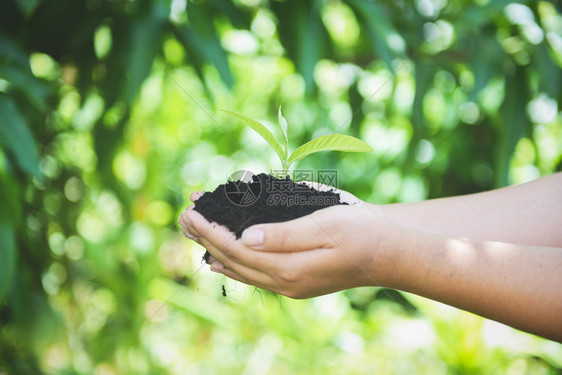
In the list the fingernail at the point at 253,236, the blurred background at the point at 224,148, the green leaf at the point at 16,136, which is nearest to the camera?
the fingernail at the point at 253,236

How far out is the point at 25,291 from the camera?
72 cm

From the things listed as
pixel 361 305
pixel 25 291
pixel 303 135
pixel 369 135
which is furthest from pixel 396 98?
pixel 25 291

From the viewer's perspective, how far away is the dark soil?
1.36 feet

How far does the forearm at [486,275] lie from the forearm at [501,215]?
0.35 feet

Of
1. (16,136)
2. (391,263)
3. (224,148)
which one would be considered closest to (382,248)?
(391,263)

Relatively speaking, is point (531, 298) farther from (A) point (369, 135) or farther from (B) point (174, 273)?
(B) point (174, 273)

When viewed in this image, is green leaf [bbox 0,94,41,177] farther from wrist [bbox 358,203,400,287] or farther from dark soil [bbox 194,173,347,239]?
wrist [bbox 358,203,400,287]

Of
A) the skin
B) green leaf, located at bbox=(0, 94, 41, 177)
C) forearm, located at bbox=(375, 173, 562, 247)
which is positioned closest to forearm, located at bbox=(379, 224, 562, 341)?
the skin

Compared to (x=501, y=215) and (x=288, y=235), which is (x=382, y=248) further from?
(x=501, y=215)

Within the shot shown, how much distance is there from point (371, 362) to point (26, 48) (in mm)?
1144

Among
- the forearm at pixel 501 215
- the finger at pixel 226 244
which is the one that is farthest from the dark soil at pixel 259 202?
the forearm at pixel 501 215

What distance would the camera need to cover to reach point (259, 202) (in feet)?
1.42

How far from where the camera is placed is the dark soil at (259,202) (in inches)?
16.3

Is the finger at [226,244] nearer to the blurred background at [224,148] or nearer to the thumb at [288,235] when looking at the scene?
the thumb at [288,235]
